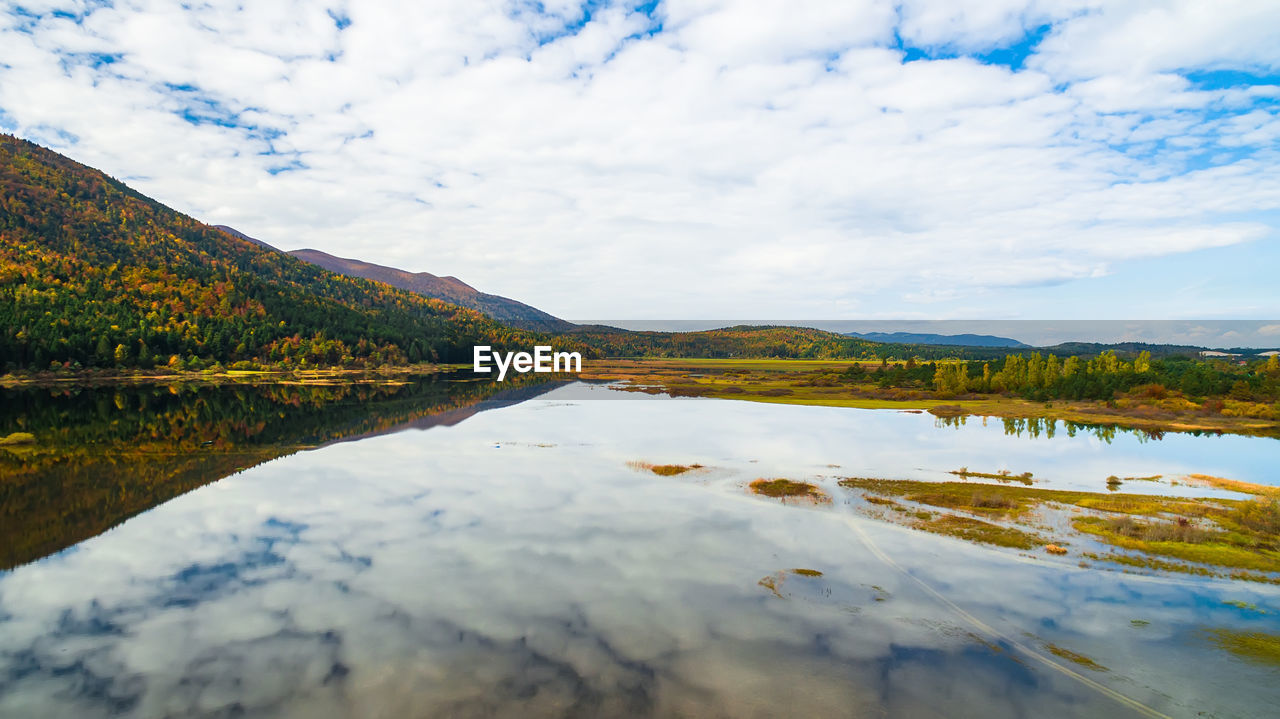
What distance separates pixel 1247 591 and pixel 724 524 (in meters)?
18.7

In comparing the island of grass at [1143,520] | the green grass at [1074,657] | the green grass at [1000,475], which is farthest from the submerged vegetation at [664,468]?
the green grass at [1074,657]

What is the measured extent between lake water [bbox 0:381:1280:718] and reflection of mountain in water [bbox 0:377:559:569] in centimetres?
41

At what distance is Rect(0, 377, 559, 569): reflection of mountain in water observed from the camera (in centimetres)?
2953

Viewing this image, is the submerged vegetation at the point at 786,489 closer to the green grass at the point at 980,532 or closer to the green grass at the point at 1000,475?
the green grass at the point at 980,532

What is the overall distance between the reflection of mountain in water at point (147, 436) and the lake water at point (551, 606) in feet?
1.33

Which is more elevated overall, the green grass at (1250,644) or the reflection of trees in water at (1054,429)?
the green grass at (1250,644)

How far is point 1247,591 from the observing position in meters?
21.0

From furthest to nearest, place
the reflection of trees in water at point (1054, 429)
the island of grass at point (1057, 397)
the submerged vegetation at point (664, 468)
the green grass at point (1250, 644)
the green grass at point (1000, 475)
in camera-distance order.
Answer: the island of grass at point (1057, 397), the reflection of trees in water at point (1054, 429), the submerged vegetation at point (664, 468), the green grass at point (1000, 475), the green grass at point (1250, 644)

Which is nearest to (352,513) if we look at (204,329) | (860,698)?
(860,698)

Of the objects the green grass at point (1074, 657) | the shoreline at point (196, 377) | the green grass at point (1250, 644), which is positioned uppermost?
the green grass at point (1250, 644)

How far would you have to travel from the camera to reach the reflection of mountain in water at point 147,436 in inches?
1163

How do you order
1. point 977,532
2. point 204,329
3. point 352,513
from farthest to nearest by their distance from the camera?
point 204,329 < point 352,513 < point 977,532

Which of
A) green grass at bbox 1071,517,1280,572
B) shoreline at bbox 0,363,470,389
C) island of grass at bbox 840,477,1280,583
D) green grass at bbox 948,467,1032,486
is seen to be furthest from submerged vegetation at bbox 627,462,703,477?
shoreline at bbox 0,363,470,389

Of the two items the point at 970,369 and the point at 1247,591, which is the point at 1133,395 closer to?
the point at 970,369
